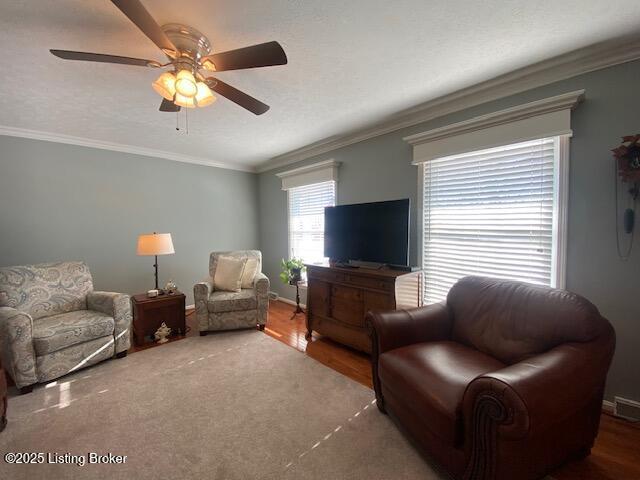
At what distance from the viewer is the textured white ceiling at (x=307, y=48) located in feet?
4.53

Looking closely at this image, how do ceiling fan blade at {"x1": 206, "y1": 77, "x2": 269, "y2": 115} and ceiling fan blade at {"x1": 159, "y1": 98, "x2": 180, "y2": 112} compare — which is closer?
ceiling fan blade at {"x1": 206, "y1": 77, "x2": 269, "y2": 115}

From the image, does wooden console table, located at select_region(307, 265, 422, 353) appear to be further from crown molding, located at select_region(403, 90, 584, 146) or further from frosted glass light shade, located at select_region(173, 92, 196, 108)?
frosted glass light shade, located at select_region(173, 92, 196, 108)

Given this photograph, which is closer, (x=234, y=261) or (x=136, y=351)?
(x=136, y=351)

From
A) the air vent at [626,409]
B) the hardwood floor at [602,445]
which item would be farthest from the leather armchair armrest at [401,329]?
the air vent at [626,409]

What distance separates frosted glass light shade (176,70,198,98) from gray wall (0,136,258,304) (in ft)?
8.87

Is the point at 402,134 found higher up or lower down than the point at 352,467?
higher up

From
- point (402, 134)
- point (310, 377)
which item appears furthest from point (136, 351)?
point (402, 134)

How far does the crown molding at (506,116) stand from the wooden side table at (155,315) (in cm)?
315

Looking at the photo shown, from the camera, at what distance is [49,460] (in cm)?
148

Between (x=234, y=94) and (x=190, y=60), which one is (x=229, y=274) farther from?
(x=190, y=60)

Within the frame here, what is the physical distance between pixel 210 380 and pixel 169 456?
748 millimetres

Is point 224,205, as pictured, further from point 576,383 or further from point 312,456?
point 576,383

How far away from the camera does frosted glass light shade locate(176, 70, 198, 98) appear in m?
1.51

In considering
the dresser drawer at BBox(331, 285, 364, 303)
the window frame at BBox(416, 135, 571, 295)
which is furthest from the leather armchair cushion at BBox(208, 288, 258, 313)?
the window frame at BBox(416, 135, 571, 295)
